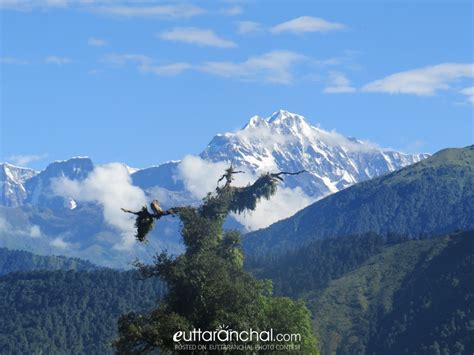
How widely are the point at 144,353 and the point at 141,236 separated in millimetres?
8331

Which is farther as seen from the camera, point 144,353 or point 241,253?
point 241,253

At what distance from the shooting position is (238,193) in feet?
253

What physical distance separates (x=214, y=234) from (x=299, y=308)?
9.21 metres

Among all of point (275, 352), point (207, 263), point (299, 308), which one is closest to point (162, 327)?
point (207, 263)

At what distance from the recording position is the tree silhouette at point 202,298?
57219mm

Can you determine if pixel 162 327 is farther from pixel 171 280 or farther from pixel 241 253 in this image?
pixel 241 253

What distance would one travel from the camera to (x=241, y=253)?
74.0m

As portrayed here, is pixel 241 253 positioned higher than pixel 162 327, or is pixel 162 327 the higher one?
pixel 241 253

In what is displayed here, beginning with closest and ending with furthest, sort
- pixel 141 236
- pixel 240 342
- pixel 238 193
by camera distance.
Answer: pixel 141 236
pixel 240 342
pixel 238 193

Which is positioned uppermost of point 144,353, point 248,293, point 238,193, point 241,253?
point 238,193

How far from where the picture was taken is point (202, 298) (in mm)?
59344

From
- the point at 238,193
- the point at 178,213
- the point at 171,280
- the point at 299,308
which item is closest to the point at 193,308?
the point at 171,280

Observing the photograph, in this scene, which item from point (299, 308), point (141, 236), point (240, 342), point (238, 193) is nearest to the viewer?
point (141, 236)

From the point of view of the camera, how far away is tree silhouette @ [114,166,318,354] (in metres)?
57.2
